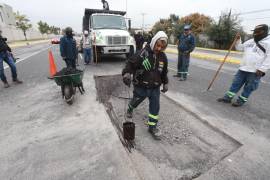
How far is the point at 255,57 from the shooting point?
11.9 ft

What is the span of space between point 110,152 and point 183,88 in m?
3.86

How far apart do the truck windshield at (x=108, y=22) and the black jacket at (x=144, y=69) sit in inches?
277

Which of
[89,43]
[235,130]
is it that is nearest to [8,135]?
[235,130]

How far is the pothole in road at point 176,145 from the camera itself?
2193mm

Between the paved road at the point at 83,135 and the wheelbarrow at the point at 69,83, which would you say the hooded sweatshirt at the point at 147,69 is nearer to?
the paved road at the point at 83,135

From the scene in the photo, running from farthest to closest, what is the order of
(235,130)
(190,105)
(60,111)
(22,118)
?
(190,105) < (60,111) < (22,118) < (235,130)

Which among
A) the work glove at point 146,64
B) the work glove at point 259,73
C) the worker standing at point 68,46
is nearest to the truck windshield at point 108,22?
the worker standing at point 68,46

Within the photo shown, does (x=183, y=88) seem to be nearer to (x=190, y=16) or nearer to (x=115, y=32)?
(x=115, y=32)

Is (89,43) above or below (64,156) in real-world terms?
above

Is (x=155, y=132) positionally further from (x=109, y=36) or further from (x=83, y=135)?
(x=109, y=36)

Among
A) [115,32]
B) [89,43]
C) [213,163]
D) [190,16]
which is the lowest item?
[213,163]

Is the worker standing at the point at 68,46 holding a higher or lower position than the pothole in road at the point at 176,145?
higher

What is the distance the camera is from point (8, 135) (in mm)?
2850

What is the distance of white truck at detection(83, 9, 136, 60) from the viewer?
26.5 ft
